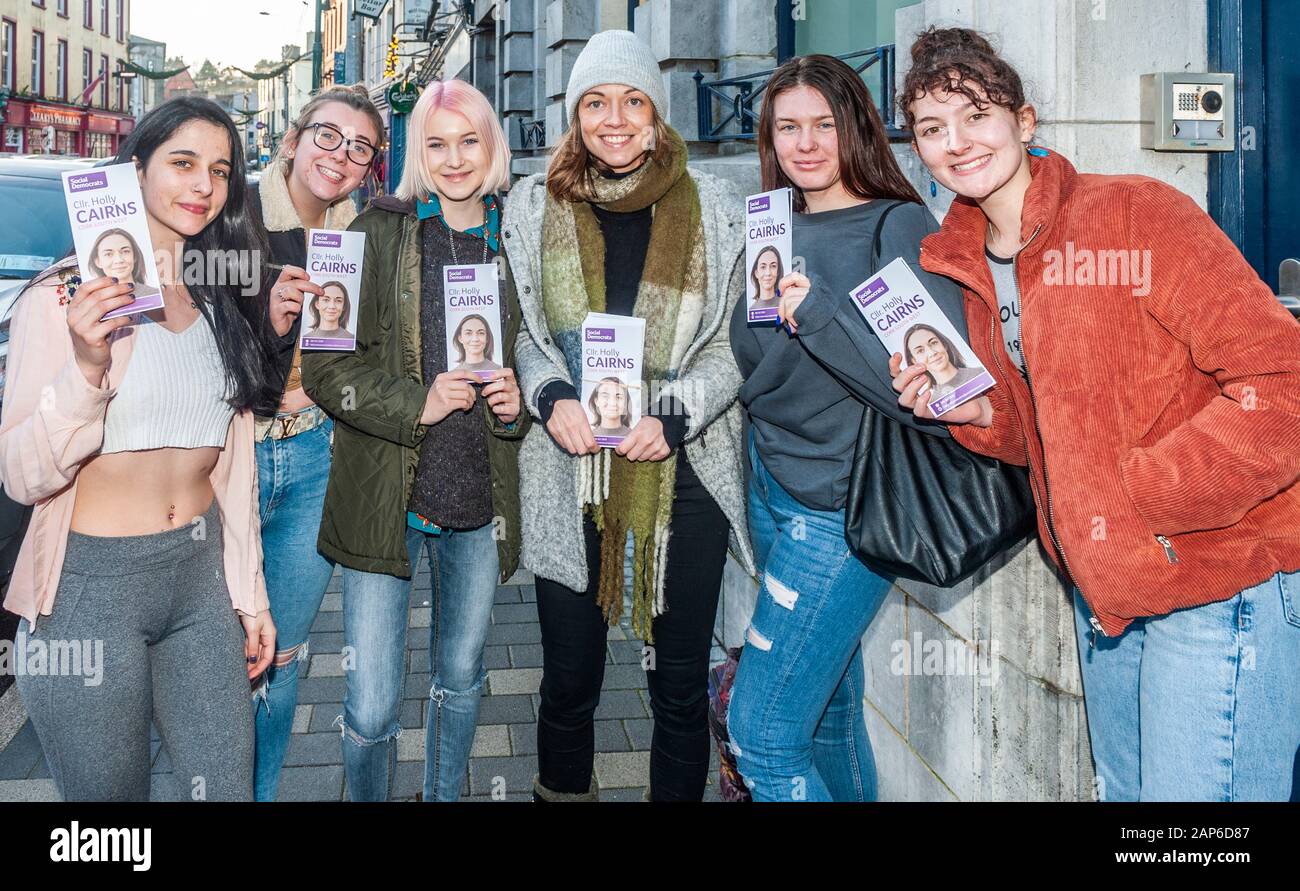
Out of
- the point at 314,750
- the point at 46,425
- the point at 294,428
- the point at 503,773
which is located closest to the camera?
the point at 46,425

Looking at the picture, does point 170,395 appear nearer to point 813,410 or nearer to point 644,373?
point 644,373

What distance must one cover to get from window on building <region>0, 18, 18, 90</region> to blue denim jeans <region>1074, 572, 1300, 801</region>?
4294 cm

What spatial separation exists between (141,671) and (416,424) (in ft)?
3.11

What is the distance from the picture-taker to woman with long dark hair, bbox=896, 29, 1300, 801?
2.04m

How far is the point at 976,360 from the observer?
2506 millimetres

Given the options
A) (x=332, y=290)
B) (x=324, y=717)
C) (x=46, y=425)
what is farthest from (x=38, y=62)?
(x=46, y=425)

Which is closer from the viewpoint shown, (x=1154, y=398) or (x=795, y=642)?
(x=1154, y=398)

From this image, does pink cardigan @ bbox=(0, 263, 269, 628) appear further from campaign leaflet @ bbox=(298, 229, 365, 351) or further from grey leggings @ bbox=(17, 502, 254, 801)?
campaign leaflet @ bbox=(298, 229, 365, 351)

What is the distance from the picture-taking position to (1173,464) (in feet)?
6.82

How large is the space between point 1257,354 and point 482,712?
11.8ft

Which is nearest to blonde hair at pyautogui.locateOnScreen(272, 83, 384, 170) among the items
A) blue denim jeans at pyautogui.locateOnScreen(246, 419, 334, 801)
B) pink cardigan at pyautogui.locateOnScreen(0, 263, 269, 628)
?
blue denim jeans at pyautogui.locateOnScreen(246, 419, 334, 801)

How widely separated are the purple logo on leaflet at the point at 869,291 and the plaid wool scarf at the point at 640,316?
2.07ft

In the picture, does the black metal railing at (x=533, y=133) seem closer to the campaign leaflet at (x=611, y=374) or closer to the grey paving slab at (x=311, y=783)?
the grey paving slab at (x=311, y=783)

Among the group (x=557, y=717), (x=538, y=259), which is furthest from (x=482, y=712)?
(x=538, y=259)
